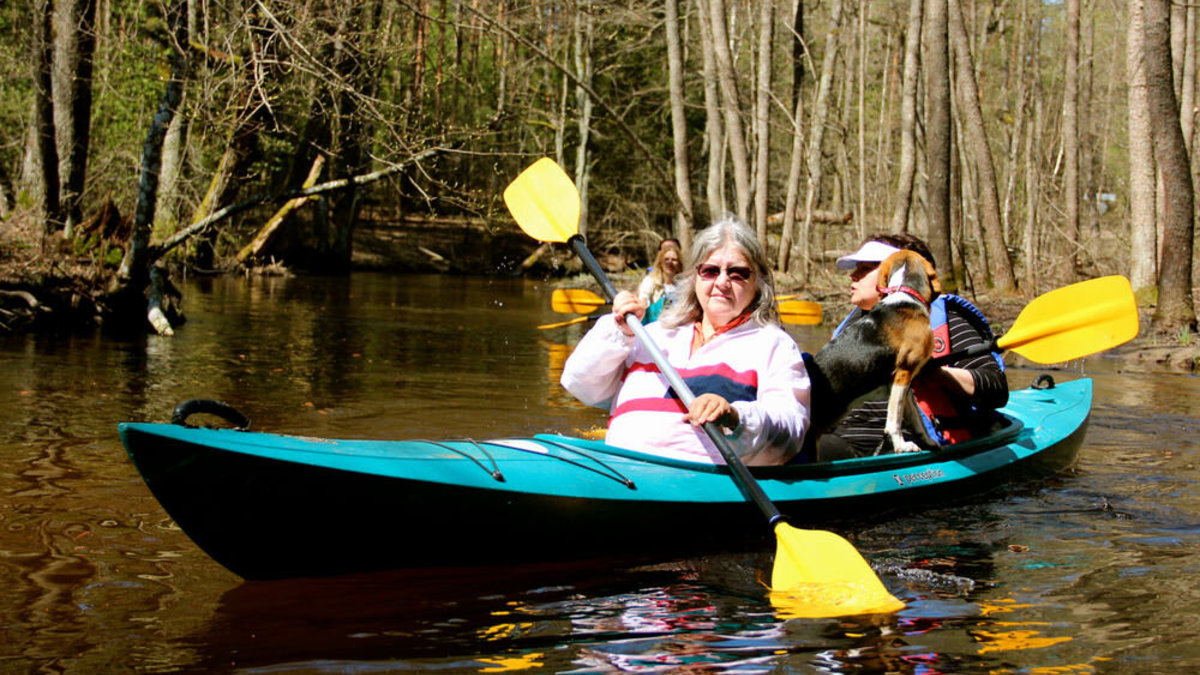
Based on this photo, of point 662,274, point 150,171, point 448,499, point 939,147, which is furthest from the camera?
point 939,147

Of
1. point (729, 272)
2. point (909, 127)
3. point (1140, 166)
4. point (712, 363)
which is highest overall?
point (909, 127)

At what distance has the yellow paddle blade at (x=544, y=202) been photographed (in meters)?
5.60

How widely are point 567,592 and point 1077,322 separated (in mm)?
3375

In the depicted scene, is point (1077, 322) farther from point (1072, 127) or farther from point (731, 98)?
point (1072, 127)

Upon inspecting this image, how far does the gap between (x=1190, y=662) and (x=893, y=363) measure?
182cm

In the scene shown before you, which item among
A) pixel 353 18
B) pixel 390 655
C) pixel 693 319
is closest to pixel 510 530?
pixel 390 655

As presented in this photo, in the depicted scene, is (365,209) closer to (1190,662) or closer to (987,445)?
(987,445)

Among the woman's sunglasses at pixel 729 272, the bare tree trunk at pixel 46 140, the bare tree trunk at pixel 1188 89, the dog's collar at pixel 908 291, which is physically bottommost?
Result: the dog's collar at pixel 908 291

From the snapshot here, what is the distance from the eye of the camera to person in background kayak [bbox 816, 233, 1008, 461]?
508 cm

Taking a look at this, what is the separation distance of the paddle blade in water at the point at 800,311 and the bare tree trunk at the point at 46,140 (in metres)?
7.06

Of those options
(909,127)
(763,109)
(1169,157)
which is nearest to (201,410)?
(1169,157)

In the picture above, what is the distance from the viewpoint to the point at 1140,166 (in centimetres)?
1170

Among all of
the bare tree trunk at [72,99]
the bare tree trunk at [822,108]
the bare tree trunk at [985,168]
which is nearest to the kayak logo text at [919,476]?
the bare tree trunk at [72,99]

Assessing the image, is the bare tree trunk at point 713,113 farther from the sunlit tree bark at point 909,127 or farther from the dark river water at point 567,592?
the dark river water at point 567,592
